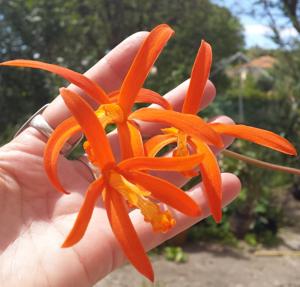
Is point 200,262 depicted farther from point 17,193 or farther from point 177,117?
point 177,117

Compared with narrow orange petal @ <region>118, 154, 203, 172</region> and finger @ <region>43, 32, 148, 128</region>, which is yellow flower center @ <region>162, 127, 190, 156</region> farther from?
finger @ <region>43, 32, 148, 128</region>

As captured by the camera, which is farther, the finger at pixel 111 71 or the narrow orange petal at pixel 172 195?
the finger at pixel 111 71

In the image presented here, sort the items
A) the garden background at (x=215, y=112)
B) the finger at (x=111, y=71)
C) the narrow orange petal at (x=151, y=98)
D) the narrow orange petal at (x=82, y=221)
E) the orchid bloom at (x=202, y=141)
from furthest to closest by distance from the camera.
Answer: the garden background at (x=215, y=112)
the finger at (x=111, y=71)
the narrow orange petal at (x=151, y=98)
the orchid bloom at (x=202, y=141)
the narrow orange petal at (x=82, y=221)

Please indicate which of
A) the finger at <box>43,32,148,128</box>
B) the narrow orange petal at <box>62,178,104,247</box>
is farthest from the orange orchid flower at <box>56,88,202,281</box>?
the finger at <box>43,32,148,128</box>

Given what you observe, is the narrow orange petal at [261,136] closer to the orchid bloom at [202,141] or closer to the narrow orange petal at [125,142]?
the orchid bloom at [202,141]

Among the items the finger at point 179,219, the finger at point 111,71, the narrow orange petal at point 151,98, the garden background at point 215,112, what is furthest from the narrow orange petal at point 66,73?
the garden background at point 215,112

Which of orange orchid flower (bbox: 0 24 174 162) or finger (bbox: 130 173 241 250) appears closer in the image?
orange orchid flower (bbox: 0 24 174 162)

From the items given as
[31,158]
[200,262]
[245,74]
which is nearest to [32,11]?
[200,262]

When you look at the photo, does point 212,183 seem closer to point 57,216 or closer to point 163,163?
point 163,163
